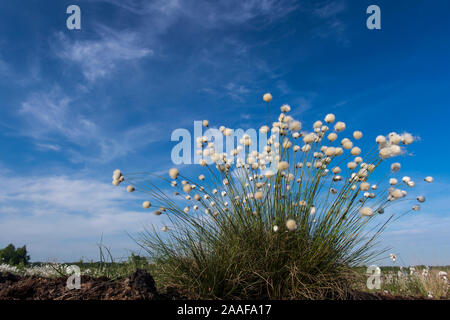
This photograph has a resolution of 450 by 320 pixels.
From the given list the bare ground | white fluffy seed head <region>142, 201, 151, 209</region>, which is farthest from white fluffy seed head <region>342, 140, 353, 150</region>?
white fluffy seed head <region>142, 201, 151, 209</region>

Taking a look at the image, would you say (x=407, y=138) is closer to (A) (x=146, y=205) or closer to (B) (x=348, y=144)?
(B) (x=348, y=144)

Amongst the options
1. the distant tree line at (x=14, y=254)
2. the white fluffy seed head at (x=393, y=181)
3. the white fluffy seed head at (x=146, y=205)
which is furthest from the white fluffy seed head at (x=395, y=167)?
the distant tree line at (x=14, y=254)

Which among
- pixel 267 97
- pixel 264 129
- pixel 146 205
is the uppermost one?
pixel 267 97

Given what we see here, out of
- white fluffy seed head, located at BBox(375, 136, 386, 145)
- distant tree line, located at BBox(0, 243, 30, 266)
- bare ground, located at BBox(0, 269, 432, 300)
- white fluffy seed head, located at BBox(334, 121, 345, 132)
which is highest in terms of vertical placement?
white fluffy seed head, located at BBox(334, 121, 345, 132)

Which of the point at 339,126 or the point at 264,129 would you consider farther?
the point at 264,129

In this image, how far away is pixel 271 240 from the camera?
3734mm

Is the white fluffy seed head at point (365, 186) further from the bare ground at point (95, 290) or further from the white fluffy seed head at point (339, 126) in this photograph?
the bare ground at point (95, 290)

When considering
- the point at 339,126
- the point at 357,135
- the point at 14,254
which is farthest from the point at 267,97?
the point at 14,254

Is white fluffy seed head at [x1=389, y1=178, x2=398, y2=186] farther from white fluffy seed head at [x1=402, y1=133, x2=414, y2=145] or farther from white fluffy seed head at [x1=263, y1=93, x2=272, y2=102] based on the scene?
white fluffy seed head at [x1=263, y1=93, x2=272, y2=102]

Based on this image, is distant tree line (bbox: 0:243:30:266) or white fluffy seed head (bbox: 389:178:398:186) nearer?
white fluffy seed head (bbox: 389:178:398:186)

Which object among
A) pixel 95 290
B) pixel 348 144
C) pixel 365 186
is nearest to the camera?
pixel 95 290

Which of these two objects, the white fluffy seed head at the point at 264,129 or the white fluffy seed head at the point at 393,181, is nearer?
the white fluffy seed head at the point at 393,181
